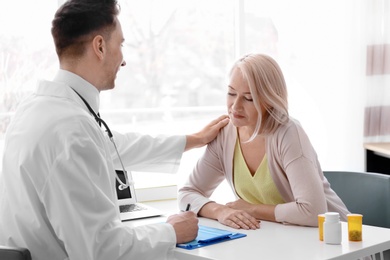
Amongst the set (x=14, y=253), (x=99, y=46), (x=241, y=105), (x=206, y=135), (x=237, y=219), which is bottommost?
(x=237, y=219)

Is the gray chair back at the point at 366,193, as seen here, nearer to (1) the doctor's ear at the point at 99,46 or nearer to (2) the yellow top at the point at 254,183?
(2) the yellow top at the point at 254,183

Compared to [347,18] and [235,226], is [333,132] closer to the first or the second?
[347,18]

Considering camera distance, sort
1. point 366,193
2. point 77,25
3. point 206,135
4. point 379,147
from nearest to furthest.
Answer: point 77,25 → point 206,135 → point 366,193 → point 379,147

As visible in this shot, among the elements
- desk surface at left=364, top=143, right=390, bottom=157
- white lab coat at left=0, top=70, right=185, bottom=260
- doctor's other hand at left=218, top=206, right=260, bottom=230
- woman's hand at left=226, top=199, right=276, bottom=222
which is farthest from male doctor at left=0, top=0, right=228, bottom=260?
desk surface at left=364, top=143, right=390, bottom=157

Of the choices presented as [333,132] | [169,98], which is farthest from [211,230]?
[169,98]

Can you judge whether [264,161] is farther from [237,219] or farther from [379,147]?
[379,147]

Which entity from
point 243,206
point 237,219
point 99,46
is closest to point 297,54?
point 243,206

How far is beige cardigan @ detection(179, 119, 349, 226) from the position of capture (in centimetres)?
253

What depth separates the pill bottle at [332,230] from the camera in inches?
87.0

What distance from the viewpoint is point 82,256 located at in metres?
1.97

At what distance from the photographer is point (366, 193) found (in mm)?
3047

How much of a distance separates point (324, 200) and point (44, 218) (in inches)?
40.4

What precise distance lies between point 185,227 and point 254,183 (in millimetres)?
536

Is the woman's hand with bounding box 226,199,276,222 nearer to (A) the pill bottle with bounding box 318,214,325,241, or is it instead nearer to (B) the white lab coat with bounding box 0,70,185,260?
(A) the pill bottle with bounding box 318,214,325,241
